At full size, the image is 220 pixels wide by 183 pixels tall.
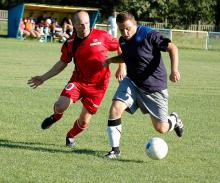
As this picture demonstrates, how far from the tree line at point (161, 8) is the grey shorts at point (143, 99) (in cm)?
4034

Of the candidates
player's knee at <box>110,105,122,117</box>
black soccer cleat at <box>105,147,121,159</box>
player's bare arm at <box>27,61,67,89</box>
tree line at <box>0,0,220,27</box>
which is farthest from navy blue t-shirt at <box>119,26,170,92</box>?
tree line at <box>0,0,220,27</box>

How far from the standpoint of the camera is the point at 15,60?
21.5 m

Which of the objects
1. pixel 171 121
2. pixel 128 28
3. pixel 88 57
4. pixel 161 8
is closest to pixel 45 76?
pixel 88 57

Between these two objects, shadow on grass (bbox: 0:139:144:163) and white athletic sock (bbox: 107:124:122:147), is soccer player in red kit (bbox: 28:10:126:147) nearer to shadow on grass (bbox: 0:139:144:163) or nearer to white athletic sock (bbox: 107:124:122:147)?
shadow on grass (bbox: 0:139:144:163)

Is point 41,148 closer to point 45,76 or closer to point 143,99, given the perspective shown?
point 45,76

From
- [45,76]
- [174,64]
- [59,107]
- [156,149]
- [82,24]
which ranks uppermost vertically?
[82,24]

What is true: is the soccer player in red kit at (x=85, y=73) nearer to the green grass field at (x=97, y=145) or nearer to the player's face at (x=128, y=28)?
the green grass field at (x=97, y=145)

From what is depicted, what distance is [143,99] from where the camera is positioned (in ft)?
25.1

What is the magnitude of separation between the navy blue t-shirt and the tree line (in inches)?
1589

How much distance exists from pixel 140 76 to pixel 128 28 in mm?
642

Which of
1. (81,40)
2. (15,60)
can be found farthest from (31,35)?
(81,40)

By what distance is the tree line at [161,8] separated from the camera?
48125 millimetres

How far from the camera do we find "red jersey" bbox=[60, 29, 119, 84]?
26.7 ft

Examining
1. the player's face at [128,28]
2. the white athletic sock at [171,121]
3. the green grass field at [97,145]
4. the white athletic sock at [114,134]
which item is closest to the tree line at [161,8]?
the green grass field at [97,145]
